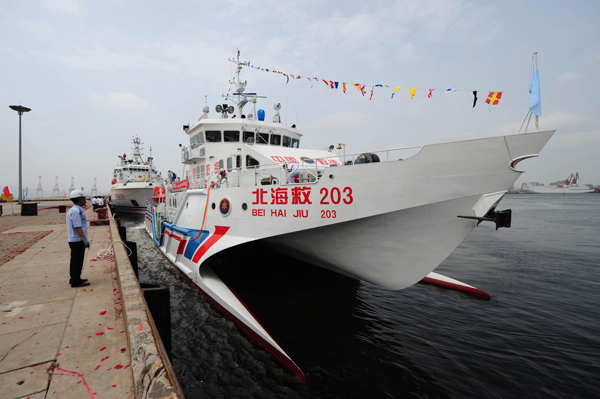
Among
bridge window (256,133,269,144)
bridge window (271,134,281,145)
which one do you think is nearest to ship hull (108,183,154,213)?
bridge window (256,133,269,144)

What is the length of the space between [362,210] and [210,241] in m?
4.42

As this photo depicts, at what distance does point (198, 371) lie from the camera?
494 centimetres

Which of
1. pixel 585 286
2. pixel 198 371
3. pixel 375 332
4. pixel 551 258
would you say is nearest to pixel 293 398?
pixel 198 371

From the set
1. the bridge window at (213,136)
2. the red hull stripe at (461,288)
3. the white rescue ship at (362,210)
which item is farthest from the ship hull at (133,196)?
the red hull stripe at (461,288)

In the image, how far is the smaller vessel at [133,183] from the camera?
33562 mm

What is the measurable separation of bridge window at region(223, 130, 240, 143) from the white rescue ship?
66.3 inches

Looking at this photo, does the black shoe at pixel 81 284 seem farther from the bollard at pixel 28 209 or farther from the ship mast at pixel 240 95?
the bollard at pixel 28 209

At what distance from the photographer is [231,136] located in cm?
1026

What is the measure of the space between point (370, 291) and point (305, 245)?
10.4ft

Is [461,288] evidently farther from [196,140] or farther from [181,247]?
[196,140]

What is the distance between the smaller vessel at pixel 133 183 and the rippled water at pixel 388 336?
87.3ft

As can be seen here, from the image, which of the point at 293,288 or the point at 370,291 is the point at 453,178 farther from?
the point at 293,288

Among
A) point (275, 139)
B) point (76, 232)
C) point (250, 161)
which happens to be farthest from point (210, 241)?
point (275, 139)

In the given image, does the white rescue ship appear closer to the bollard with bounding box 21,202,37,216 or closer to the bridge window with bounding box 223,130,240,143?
the bridge window with bounding box 223,130,240,143
